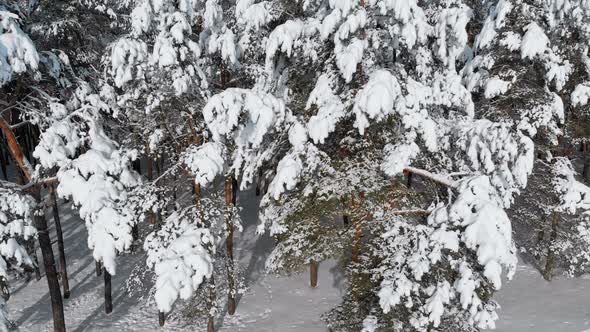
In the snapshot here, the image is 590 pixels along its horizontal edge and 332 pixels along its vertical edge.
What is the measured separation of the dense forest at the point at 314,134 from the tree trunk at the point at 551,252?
1688 mm

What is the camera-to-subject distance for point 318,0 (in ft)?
36.8

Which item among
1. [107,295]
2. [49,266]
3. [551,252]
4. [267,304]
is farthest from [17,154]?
[551,252]

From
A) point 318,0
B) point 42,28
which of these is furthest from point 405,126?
point 42,28

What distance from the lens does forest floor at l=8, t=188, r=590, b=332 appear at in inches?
605

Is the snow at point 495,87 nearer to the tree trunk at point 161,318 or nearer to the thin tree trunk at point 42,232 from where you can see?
the thin tree trunk at point 42,232

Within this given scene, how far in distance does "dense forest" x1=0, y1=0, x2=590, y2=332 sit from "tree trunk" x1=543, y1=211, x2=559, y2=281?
169cm

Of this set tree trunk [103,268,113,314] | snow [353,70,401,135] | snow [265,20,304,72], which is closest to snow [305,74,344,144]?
snow [353,70,401,135]

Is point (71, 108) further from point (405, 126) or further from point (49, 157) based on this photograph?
point (405, 126)

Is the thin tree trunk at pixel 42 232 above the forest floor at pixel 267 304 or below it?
above

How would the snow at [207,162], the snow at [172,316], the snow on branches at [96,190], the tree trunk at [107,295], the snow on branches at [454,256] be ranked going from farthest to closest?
the tree trunk at [107,295]
the snow at [172,316]
the snow at [207,162]
the snow on branches at [96,190]
the snow on branches at [454,256]

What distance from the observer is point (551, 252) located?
55.7 feet

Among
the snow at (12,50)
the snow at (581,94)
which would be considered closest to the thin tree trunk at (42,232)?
the snow at (12,50)

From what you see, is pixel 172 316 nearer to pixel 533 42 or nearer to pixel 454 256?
pixel 454 256

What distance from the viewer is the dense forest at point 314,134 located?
315 inches
